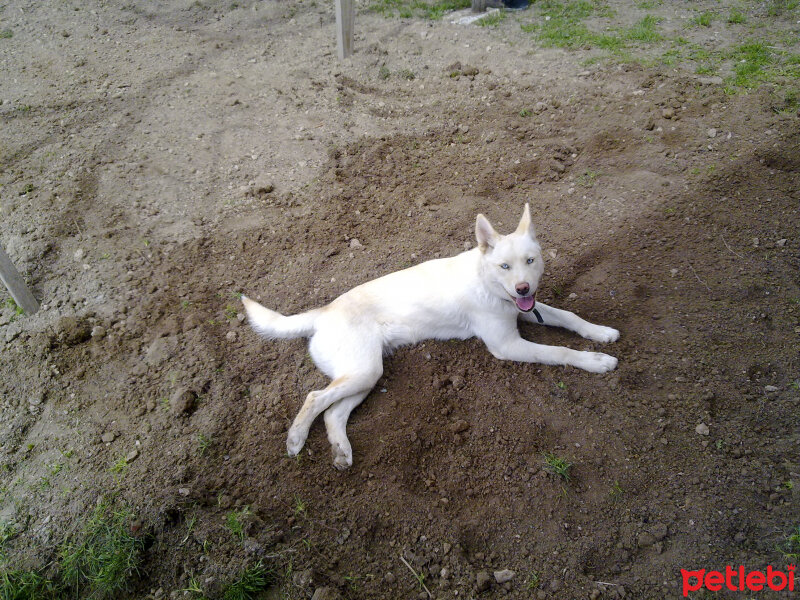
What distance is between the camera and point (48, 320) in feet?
13.3

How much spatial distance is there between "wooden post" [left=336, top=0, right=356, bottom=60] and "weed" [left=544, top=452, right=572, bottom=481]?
6417 mm

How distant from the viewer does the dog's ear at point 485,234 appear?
11.4 feet

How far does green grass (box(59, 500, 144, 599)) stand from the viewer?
104 inches

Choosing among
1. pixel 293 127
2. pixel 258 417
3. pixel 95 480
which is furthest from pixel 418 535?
pixel 293 127

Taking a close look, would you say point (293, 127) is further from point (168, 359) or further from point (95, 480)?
point (95, 480)

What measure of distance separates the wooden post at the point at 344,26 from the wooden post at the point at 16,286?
205 inches

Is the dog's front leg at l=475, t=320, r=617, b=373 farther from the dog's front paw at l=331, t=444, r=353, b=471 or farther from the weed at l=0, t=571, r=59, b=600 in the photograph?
the weed at l=0, t=571, r=59, b=600

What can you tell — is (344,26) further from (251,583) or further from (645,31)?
(251,583)

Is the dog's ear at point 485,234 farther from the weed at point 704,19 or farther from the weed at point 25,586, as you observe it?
the weed at point 704,19

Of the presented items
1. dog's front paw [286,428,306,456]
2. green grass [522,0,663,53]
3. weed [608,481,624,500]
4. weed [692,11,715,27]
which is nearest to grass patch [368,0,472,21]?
green grass [522,0,663,53]

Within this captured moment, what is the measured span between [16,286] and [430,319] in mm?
Result: 3264

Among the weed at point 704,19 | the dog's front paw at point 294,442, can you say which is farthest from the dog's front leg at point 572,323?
the weed at point 704,19

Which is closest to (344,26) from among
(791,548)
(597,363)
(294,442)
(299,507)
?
(597,363)

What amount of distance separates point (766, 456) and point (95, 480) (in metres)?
4.01
